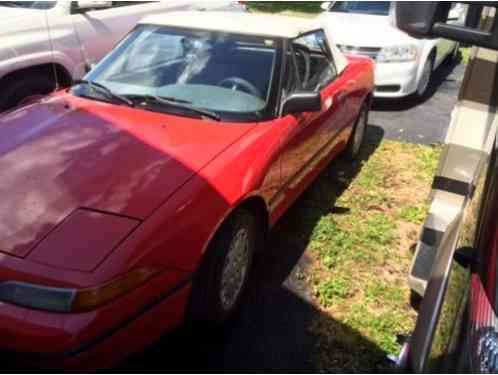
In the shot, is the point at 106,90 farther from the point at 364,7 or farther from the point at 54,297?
the point at 364,7

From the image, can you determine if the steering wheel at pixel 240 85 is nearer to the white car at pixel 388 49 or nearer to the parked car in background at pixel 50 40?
the parked car in background at pixel 50 40

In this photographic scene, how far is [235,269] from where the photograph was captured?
2.67 meters

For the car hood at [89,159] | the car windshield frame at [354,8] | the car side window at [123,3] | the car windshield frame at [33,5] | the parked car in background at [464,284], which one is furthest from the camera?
the car windshield frame at [354,8]

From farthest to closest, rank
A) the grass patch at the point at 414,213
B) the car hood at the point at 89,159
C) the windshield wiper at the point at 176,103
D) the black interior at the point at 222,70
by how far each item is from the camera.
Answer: the grass patch at the point at 414,213 → the black interior at the point at 222,70 → the windshield wiper at the point at 176,103 → the car hood at the point at 89,159

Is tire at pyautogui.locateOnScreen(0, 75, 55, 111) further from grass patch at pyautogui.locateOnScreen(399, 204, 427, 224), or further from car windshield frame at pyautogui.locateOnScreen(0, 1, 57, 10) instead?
grass patch at pyautogui.locateOnScreen(399, 204, 427, 224)

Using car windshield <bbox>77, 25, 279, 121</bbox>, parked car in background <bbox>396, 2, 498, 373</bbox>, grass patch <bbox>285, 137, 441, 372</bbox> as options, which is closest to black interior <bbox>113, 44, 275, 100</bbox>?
car windshield <bbox>77, 25, 279, 121</bbox>

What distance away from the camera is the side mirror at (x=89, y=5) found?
5.20 m

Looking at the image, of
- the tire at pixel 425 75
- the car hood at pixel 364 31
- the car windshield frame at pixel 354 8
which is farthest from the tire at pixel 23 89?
the tire at pixel 425 75

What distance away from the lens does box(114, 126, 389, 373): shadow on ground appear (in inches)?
97.7

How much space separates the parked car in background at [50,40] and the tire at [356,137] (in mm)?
2569

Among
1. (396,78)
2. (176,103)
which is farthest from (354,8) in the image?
(176,103)

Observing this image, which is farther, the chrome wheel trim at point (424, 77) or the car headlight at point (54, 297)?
the chrome wheel trim at point (424, 77)

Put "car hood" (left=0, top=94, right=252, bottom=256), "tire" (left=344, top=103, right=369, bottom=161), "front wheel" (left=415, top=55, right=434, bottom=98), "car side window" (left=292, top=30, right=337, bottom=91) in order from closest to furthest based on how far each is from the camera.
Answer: "car hood" (left=0, top=94, right=252, bottom=256) → "car side window" (left=292, top=30, right=337, bottom=91) → "tire" (left=344, top=103, right=369, bottom=161) → "front wheel" (left=415, top=55, right=434, bottom=98)

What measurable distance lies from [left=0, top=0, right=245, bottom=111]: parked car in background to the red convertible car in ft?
3.41
